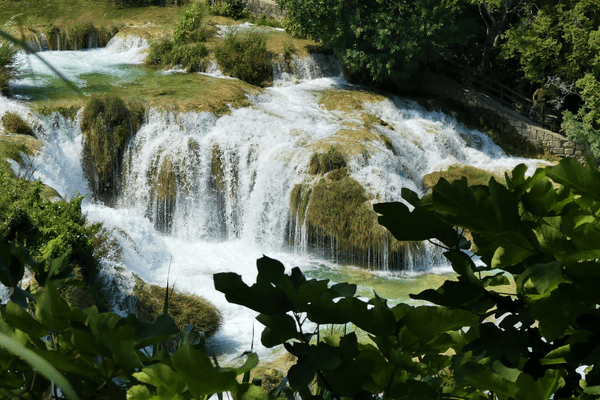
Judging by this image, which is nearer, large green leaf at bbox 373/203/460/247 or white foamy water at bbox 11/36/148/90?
large green leaf at bbox 373/203/460/247

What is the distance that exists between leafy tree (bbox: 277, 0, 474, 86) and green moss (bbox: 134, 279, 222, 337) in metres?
9.85

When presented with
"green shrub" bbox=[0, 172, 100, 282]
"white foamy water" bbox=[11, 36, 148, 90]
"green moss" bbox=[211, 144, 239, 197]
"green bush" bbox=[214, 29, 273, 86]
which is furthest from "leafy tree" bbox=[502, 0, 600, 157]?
"green shrub" bbox=[0, 172, 100, 282]

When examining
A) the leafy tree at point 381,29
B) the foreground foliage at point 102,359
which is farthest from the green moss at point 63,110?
the foreground foliage at point 102,359

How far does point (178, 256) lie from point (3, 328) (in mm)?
9536

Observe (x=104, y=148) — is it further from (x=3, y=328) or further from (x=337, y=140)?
(x=3, y=328)

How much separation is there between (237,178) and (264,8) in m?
11.9

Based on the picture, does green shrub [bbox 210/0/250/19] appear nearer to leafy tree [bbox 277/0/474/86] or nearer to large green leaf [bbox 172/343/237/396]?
leafy tree [bbox 277/0/474/86]

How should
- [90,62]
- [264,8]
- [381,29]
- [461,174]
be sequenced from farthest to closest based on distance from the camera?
[264,8] → [90,62] → [381,29] → [461,174]

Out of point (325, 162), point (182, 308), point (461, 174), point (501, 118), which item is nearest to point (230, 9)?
point (501, 118)

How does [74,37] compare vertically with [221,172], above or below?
above

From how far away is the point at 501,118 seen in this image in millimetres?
16453

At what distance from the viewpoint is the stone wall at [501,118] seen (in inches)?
625

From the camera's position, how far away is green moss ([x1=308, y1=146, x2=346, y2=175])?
1089cm

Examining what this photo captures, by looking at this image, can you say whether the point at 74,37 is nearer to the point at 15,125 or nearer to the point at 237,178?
the point at 15,125
